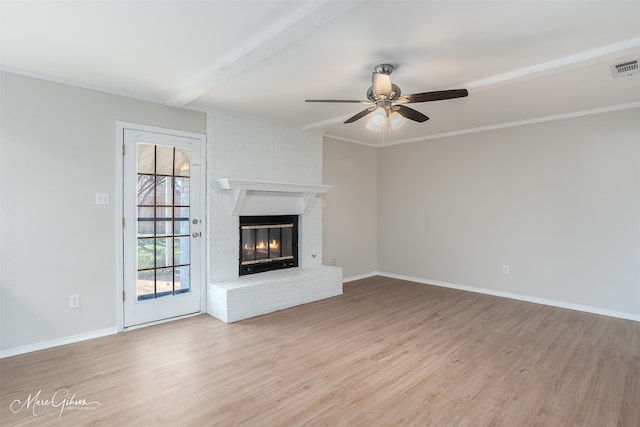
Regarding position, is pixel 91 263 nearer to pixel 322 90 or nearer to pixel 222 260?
pixel 222 260

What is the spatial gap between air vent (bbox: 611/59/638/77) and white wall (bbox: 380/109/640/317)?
4.61ft

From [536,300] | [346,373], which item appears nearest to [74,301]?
[346,373]

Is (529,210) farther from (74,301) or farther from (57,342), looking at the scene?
(57,342)

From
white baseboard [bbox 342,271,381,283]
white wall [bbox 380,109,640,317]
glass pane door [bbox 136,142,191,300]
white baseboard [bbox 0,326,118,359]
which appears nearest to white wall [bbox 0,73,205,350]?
white baseboard [bbox 0,326,118,359]

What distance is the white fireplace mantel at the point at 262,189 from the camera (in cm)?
391

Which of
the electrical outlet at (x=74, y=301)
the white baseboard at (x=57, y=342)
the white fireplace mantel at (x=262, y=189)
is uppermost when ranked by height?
the white fireplace mantel at (x=262, y=189)

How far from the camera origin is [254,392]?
7.56 ft

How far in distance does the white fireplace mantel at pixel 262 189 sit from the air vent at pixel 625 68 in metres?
3.24

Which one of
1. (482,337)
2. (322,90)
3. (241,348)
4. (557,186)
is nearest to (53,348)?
(241,348)

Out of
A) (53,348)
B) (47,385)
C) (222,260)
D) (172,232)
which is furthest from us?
(222,260)

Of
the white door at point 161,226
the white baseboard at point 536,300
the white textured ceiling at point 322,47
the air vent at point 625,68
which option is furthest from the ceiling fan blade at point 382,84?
the white baseboard at point 536,300

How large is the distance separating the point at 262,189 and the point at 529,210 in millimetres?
3602

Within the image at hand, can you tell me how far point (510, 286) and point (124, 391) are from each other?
15.5ft

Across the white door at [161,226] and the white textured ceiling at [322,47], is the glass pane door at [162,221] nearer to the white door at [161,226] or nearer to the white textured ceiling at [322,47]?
the white door at [161,226]
